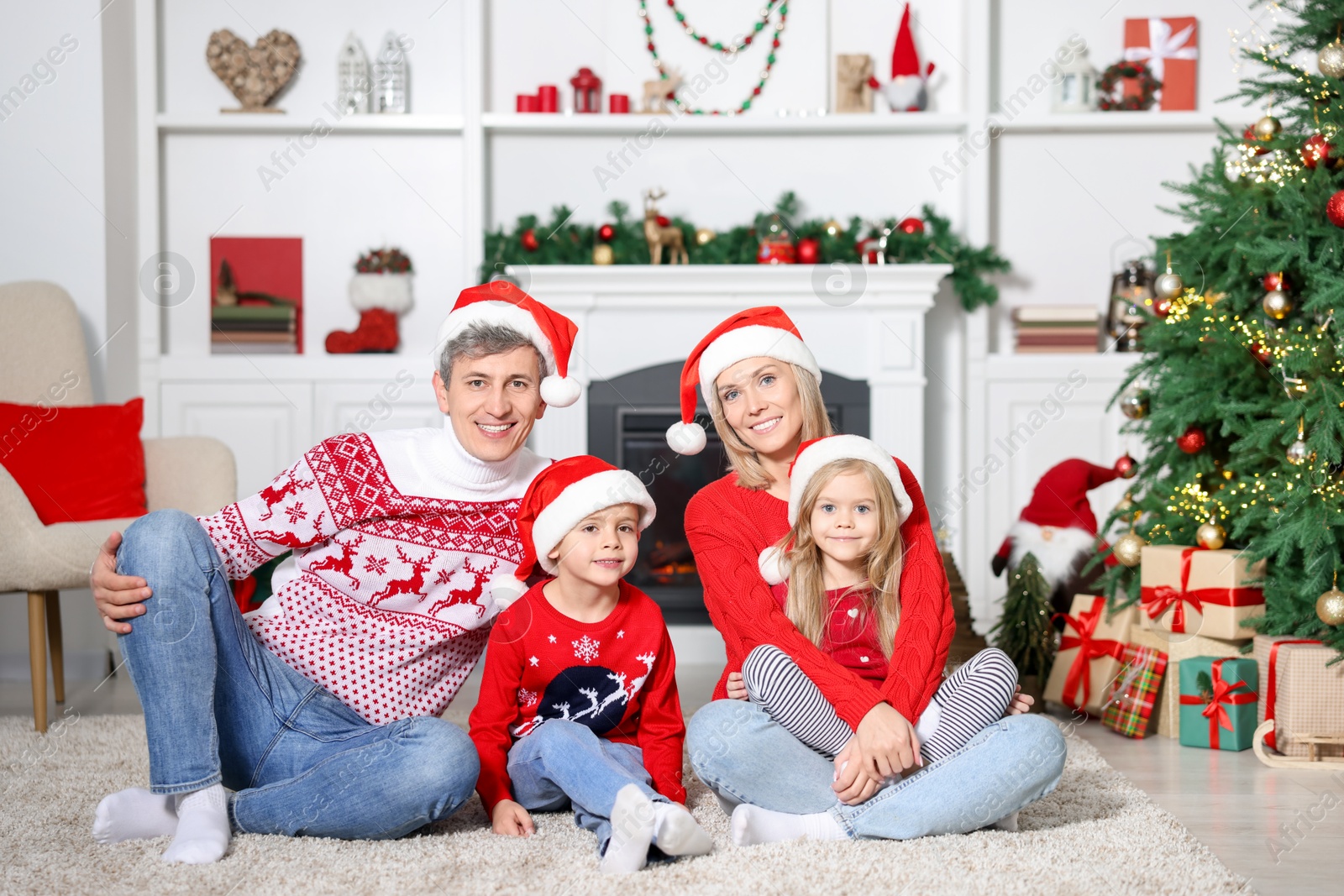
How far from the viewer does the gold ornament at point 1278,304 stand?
2158 mm

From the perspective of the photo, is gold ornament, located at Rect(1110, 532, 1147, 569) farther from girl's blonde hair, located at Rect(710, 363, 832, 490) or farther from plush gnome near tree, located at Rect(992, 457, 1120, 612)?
girl's blonde hair, located at Rect(710, 363, 832, 490)

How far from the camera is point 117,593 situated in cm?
147

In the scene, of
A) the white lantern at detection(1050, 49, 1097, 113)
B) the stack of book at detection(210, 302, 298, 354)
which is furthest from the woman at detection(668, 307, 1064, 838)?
the white lantern at detection(1050, 49, 1097, 113)

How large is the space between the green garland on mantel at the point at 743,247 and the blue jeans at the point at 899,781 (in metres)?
2.13

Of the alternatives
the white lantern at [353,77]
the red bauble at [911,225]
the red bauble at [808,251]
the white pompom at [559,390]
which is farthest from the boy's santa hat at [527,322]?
the white lantern at [353,77]

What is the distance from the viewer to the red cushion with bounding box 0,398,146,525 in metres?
2.51

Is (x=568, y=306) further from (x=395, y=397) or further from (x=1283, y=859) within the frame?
(x=1283, y=859)

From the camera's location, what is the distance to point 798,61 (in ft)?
12.3

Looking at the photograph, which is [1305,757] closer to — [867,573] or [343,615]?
[867,573]

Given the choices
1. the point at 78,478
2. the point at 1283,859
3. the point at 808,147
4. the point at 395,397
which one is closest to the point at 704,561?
the point at 1283,859

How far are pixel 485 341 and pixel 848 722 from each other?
0.74 m

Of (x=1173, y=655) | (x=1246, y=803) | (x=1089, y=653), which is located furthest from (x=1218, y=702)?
(x=1246, y=803)

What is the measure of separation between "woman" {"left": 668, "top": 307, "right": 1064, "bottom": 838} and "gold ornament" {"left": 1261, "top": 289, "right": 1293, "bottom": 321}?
3.03 ft

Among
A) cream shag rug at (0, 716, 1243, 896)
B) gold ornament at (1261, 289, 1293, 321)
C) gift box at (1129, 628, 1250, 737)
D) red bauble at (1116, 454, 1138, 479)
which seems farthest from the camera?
red bauble at (1116, 454, 1138, 479)
